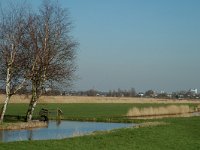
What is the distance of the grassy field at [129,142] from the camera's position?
70.8 ft

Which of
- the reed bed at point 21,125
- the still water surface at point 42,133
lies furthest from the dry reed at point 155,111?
the still water surface at point 42,133

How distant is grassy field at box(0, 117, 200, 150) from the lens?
70.8 feet

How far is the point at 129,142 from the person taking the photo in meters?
25.3

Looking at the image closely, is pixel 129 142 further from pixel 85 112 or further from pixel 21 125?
pixel 85 112

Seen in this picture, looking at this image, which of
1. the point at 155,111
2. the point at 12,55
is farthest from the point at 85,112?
the point at 12,55

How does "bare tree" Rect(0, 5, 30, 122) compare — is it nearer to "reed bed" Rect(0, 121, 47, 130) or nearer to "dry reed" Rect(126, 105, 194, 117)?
"reed bed" Rect(0, 121, 47, 130)

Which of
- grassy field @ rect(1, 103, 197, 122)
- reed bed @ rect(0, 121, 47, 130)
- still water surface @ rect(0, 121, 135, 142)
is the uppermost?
grassy field @ rect(1, 103, 197, 122)

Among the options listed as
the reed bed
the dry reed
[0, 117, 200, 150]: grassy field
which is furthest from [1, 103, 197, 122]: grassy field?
[0, 117, 200, 150]: grassy field

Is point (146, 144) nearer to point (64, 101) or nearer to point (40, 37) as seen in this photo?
point (40, 37)

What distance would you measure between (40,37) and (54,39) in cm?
160

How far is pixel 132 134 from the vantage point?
2892 centimetres

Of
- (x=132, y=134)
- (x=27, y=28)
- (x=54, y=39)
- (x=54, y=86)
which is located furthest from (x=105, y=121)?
(x=132, y=134)

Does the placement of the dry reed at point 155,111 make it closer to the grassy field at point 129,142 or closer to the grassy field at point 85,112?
the grassy field at point 85,112

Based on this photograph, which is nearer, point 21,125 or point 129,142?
point 129,142
